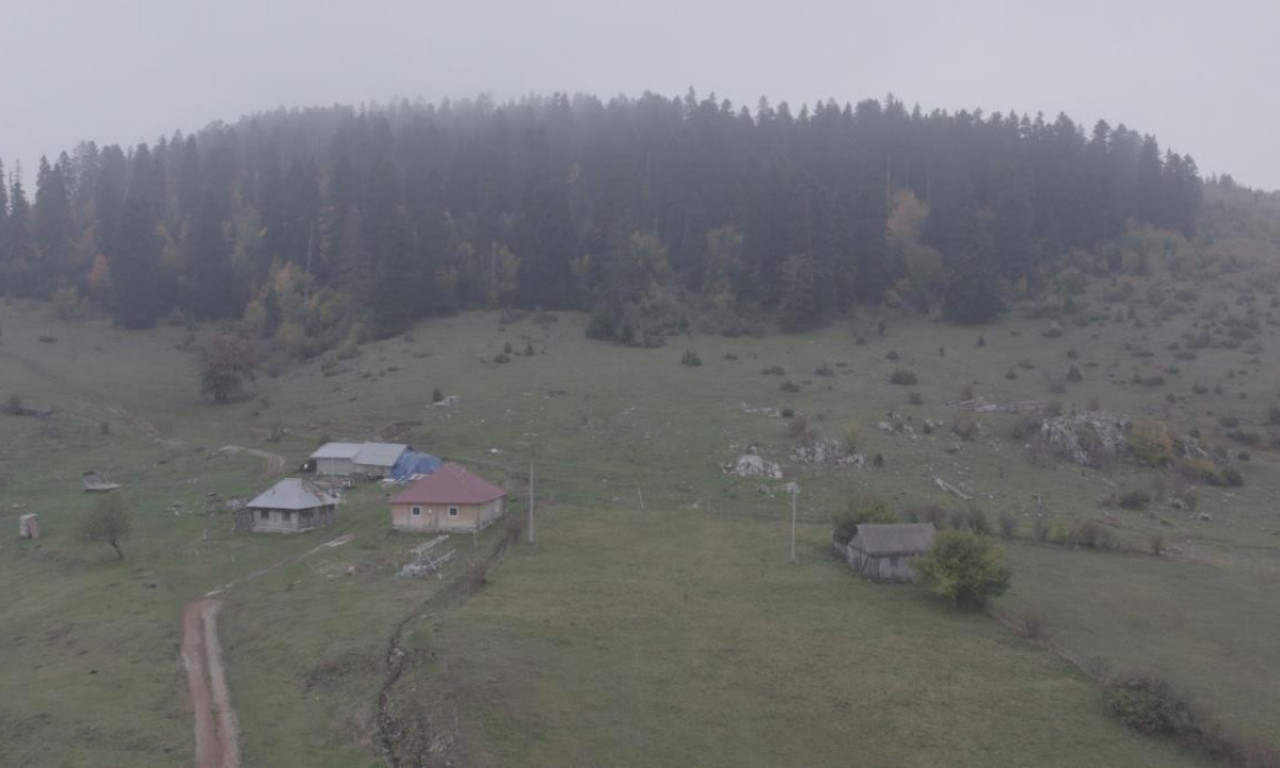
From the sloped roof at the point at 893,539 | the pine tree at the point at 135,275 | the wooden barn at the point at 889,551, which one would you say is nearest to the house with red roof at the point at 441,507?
the sloped roof at the point at 893,539

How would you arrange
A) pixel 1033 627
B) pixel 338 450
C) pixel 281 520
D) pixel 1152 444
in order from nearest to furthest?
pixel 1033 627 → pixel 281 520 → pixel 338 450 → pixel 1152 444

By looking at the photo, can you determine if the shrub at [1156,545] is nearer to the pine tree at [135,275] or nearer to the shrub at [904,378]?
the shrub at [904,378]

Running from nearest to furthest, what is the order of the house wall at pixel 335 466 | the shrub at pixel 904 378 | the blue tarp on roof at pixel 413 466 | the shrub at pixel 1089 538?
the shrub at pixel 1089 538
the blue tarp on roof at pixel 413 466
the house wall at pixel 335 466
the shrub at pixel 904 378

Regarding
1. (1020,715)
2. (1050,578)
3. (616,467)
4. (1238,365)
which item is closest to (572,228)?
(616,467)

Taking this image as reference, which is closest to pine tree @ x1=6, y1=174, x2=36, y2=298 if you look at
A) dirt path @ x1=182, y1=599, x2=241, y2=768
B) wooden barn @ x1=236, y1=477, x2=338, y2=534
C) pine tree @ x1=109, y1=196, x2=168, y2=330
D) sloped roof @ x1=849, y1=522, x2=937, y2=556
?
pine tree @ x1=109, y1=196, x2=168, y2=330

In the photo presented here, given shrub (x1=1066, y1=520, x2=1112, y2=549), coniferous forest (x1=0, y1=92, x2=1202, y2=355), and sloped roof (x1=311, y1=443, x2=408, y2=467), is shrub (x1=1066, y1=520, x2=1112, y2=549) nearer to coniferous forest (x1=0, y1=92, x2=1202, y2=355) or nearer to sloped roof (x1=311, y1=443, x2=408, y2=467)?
sloped roof (x1=311, y1=443, x2=408, y2=467)

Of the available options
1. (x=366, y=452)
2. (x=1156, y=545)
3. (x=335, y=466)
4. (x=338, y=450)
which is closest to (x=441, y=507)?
(x=366, y=452)

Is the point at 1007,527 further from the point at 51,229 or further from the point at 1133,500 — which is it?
the point at 51,229
